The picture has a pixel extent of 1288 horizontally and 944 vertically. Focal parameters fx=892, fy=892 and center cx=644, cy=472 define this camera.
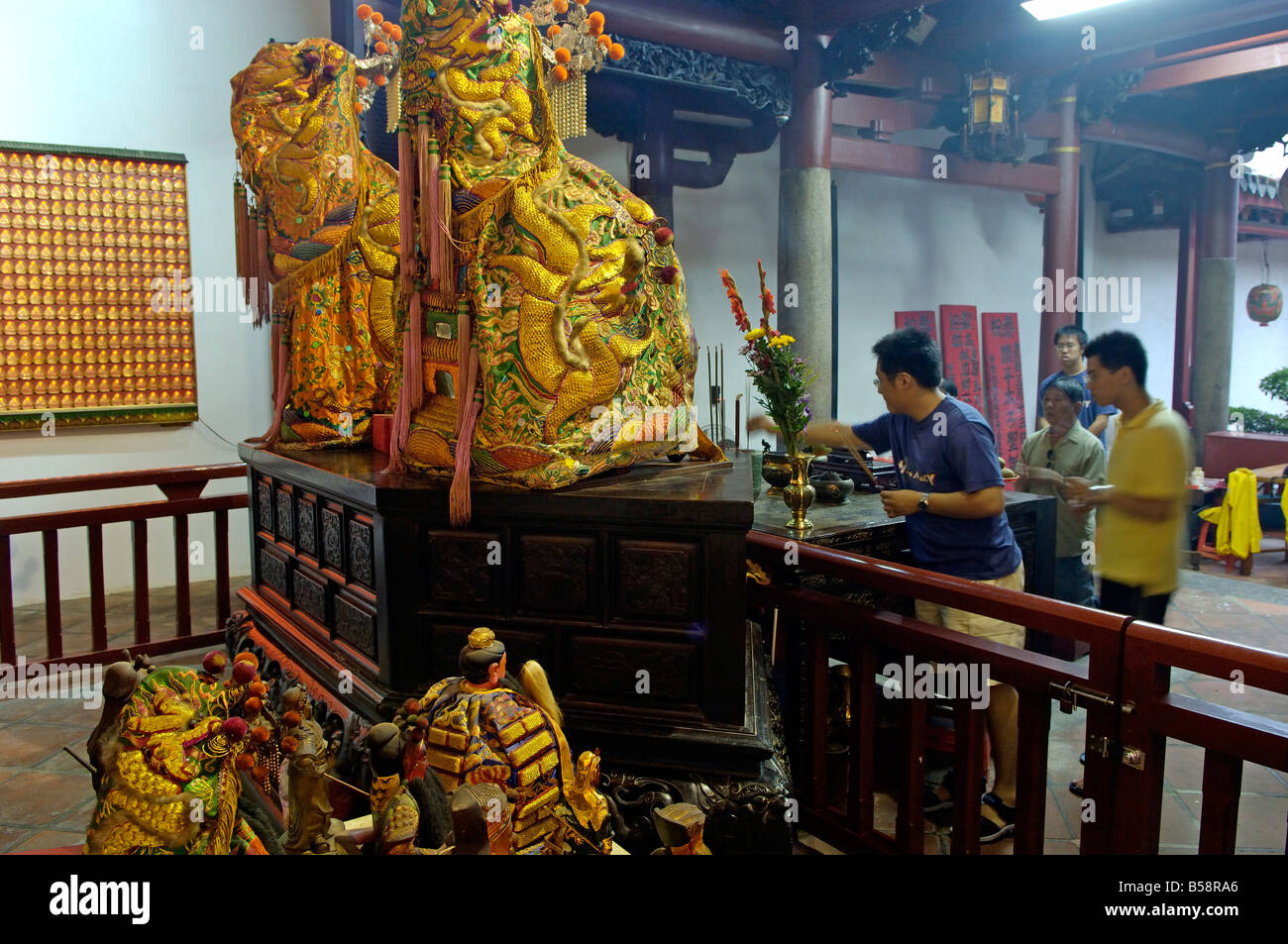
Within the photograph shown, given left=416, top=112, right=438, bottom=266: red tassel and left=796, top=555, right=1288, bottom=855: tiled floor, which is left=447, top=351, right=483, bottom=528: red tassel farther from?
left=796, top=555, right=1288, bottom=855: tiled floor

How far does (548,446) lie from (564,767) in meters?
1.07

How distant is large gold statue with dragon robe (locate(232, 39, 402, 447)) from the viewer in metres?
3.46

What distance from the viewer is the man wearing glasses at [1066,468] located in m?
4.32

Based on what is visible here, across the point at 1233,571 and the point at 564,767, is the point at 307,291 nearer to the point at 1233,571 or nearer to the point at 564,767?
the point at 564,767

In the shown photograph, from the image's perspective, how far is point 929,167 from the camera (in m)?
7.93

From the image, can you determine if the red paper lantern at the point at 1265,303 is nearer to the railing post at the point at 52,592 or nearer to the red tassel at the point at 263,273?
the red tassel at the point at 263,273

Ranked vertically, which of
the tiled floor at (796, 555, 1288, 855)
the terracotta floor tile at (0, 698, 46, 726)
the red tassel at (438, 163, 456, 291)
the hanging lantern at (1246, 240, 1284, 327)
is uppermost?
the hanging lantern at (1246, 240, 1284, 327)

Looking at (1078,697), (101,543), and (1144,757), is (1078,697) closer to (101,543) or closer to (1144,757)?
(1144,757)

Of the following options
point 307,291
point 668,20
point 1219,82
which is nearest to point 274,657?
point 307,291

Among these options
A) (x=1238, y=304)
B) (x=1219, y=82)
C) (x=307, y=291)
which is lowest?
(x=307, y=291)

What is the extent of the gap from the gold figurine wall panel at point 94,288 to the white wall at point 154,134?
0.11m

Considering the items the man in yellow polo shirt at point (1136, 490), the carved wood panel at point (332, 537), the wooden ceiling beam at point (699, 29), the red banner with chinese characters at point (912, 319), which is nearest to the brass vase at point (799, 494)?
the man in yellow polo shirt at point (1136, 490)

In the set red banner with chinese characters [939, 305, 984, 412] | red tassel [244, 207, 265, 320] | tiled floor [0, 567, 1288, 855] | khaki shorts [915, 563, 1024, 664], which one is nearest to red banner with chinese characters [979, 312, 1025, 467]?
red banner with chinese characters [939, 305, 984, 412]

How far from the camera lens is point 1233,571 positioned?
23.2 ft
